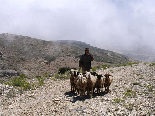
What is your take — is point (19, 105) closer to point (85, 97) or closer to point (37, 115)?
point (37, 115)

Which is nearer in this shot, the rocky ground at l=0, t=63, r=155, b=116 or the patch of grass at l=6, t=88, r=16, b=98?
the rocky ground at l=0, t=63, r=155, b=116

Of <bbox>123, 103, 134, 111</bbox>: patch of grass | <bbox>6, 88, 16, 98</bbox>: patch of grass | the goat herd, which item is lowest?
<bbox>6, 88, 16, 98</bbox>: patch of grass

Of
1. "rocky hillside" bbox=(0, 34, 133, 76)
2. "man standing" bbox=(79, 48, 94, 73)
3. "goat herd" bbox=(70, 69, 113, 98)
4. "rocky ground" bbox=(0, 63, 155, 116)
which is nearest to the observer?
"rocky ground" bbox=(0, 63, 155, 116)

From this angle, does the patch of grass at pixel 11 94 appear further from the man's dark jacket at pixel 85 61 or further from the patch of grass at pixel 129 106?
the patch of grass at pixel 129 106

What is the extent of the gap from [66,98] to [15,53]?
58.9 meters

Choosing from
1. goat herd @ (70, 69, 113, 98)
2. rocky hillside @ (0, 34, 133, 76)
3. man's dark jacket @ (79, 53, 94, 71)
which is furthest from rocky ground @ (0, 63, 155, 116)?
rocky hillside @ (0, 34, 133, 76)

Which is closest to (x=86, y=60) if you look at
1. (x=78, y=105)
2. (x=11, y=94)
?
(x=78, y=105)

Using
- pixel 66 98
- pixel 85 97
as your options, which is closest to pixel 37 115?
pixel 66 98

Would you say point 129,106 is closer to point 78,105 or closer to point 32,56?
point 78,105

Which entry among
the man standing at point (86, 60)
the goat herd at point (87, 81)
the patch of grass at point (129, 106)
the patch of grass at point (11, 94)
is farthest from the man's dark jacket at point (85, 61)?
the patch of grass at point (11, 94)

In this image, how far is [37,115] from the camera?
27.7 feet

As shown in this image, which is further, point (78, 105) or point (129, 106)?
point (78, 105)

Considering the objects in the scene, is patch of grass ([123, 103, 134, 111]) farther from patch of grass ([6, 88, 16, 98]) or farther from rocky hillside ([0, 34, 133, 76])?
rocky hillside ([0, 34, 133, 76])

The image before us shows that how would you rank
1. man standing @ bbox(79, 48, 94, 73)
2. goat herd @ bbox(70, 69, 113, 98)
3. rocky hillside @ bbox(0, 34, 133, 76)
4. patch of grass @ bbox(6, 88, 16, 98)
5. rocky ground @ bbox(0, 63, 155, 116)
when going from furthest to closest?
rocky hillside @ bbox(0, 34, 133, 76) → man standing @ bbox(79, 48, 94, 73) → patch of grass @ bbox(6, 88, 16, 98) → goat herd @ bbox(70, 69, 113, 98) → rocky ground @ bbox(0, 63, 155, 116)
